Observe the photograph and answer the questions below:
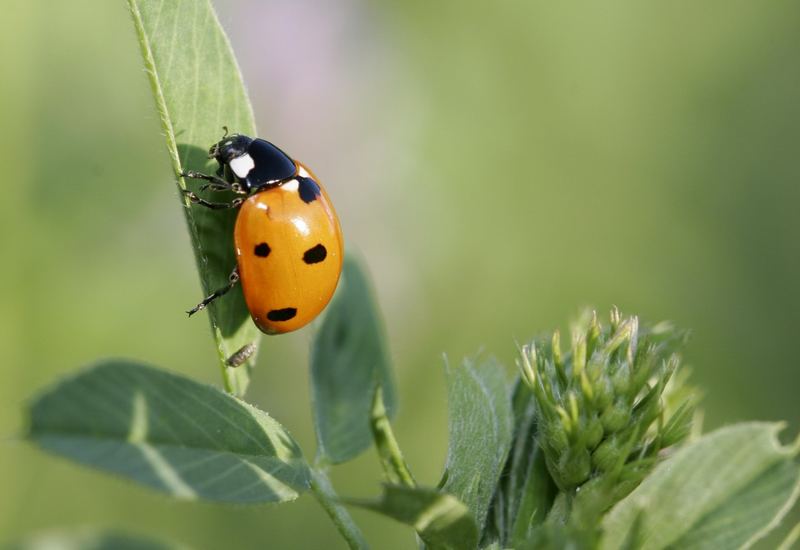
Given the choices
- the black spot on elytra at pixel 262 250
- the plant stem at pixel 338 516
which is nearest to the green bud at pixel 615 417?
the plant stem at pixel 338 516

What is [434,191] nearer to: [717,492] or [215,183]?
[215,183]

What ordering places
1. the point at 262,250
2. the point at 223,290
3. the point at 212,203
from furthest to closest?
the point at 262,250, the point at 212,203, the point at 223,290

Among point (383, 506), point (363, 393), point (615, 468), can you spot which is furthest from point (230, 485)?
point (363, 393)

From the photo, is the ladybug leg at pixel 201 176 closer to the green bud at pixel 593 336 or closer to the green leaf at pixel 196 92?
the green leaf at pixel 196 92

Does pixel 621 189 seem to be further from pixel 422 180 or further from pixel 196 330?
pixel 196 330

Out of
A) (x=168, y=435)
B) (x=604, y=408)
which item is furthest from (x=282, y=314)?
(x=604, y=408)
